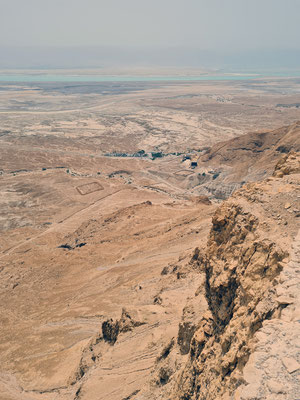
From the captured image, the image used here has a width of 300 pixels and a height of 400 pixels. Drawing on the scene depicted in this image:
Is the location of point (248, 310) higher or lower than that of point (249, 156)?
higher

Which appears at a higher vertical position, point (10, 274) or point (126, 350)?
point (126, 350)

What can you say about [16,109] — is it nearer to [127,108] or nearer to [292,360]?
[127,108]

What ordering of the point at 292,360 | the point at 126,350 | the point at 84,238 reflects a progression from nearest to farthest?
the point at 292,360 < the point at 126,350 < the point at 84,238

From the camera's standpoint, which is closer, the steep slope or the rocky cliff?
the rocky cliff

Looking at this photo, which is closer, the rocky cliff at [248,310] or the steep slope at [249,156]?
the rocky cliff at [248,310]

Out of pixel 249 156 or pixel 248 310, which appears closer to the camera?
pixel 248 310

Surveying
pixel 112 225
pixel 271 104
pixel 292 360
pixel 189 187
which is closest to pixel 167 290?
pixel 292 360

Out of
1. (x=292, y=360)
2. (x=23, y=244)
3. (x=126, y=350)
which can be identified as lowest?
(x=23, y=244)

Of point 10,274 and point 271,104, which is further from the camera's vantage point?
point 271,104
